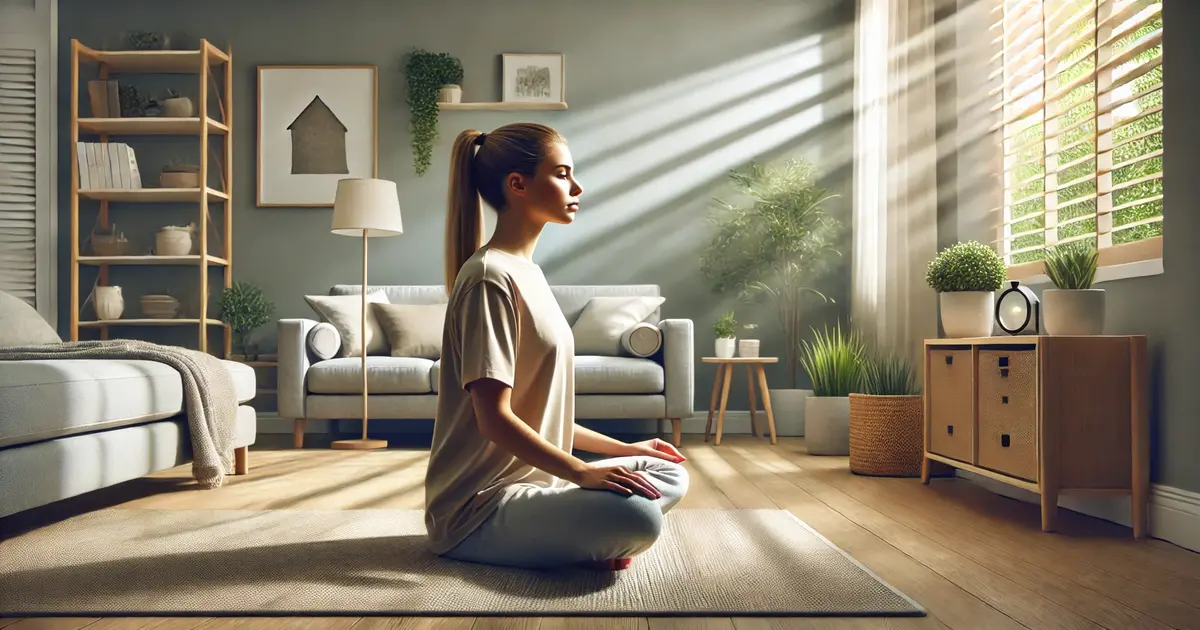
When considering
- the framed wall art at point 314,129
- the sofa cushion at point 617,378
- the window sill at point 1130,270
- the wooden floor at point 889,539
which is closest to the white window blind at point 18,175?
the framed wall art at point 314,129

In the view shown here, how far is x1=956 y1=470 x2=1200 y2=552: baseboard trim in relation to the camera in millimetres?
2178

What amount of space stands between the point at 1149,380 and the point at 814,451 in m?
1.87

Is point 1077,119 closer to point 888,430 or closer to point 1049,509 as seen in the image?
point 888,430

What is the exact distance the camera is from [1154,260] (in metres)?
2.42

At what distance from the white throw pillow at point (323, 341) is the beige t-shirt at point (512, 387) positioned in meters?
3.01

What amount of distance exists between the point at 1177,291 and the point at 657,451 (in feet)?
4.93

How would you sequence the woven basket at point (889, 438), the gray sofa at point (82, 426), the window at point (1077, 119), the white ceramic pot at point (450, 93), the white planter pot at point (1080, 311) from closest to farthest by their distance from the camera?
the gray sofa at point (82, 426) < the white planter pot at point (1080, 311) < the window at point (1077, 119) < the woven basket at point (889, 438) < the white ceramic pot at point (450, 93)

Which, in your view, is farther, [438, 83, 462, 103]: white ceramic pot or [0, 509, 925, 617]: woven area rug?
[438, 83, 462, 103]: white ceramic pot

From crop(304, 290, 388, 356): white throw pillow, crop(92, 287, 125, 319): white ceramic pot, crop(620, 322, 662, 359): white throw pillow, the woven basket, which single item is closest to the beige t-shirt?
the woven basket

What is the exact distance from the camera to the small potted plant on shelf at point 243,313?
5184 mm

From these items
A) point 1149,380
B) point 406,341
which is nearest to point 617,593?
point 1149,380

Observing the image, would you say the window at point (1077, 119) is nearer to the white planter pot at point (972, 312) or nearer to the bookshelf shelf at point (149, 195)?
the white planter pot at point (972, 312)

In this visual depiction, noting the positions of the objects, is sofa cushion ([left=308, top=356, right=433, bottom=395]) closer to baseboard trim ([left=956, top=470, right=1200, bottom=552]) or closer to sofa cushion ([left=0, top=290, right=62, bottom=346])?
sofa cushion ([left=0, top=290, right=62, bottom=346])

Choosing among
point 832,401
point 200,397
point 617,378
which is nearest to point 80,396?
point 200,397
